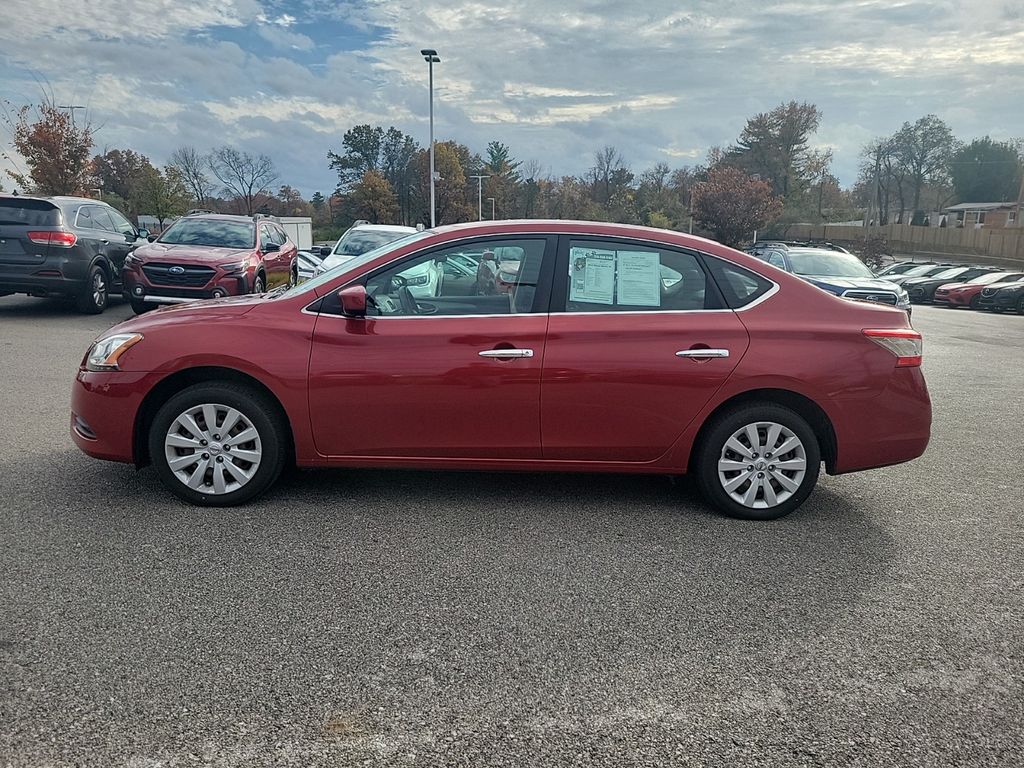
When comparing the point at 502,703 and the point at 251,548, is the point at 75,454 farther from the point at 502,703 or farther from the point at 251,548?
the point at 502,703

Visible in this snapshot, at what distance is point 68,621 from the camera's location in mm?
3250

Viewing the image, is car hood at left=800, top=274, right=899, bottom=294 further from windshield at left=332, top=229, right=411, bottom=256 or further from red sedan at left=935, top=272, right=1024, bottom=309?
red sedan at left=935, top=272, right=1024, bottom=309

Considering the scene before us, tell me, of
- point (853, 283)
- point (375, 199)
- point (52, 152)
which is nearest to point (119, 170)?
point (375, 199)

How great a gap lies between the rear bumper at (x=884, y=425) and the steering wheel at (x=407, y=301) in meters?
2.52

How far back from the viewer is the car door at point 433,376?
4.39 m

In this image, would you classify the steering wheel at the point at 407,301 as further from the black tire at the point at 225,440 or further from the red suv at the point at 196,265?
the red suv at the point at 196,265

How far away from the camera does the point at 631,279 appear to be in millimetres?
4633

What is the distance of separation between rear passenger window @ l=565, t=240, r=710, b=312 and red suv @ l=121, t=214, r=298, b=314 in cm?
776

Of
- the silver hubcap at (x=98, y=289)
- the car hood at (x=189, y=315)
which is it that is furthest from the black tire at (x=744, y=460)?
the silver hubcap at (x=98, y=289)

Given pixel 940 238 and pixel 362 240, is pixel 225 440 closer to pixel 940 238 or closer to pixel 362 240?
pixel 362 240

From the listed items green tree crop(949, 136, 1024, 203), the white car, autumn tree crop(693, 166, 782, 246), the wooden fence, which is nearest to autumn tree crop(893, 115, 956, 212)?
green tree crop(949, 136, 1024, 203)

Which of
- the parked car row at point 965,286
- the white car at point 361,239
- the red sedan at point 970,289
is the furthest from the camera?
the red sedan at point 970,289

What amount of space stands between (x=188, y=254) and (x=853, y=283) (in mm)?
11801

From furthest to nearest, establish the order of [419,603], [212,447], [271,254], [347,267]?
[271,254] → [347,267] → [212,447] → [419,603]
